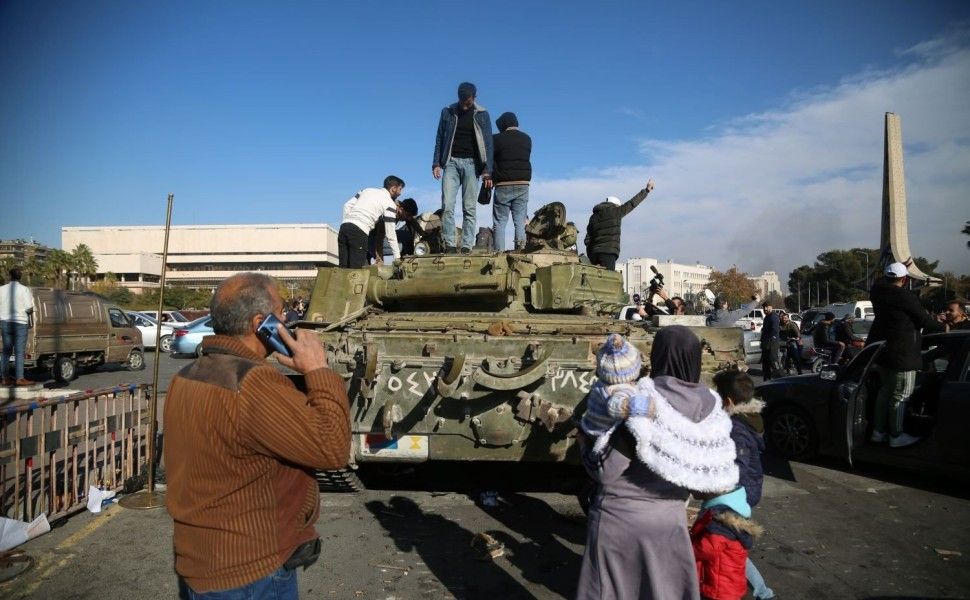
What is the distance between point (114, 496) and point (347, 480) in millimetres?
2204

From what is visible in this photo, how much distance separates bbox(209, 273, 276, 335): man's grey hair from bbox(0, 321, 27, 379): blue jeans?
12294 millimetres

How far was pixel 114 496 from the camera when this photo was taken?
Result: 231 inches

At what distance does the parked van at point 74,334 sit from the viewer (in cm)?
1440

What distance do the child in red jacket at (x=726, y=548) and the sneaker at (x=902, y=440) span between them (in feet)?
Answer: 13.5

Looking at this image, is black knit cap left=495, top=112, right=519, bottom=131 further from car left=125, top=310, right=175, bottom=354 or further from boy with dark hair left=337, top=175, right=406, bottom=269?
car left=125, top=310, right=175, bottom=354

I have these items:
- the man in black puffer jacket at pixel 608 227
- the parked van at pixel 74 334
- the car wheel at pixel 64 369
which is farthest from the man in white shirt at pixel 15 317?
the man in black puffer jacket at pixel 608 227

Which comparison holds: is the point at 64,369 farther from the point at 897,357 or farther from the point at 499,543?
the point at 897,357

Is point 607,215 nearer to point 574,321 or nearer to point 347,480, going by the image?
point 574,321

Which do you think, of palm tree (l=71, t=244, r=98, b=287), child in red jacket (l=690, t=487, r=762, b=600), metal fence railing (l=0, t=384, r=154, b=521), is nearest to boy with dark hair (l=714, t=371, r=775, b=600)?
child in red jacket (l=690, t=487, r=762, b=600)

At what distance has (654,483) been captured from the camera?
2.62 m

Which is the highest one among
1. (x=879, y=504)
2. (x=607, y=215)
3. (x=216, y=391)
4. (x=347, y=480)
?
(x=607, y=215)

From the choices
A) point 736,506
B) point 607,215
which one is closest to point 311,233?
point 607,215

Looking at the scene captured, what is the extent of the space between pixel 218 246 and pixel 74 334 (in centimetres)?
7577

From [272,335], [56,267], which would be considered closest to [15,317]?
[272,335]
